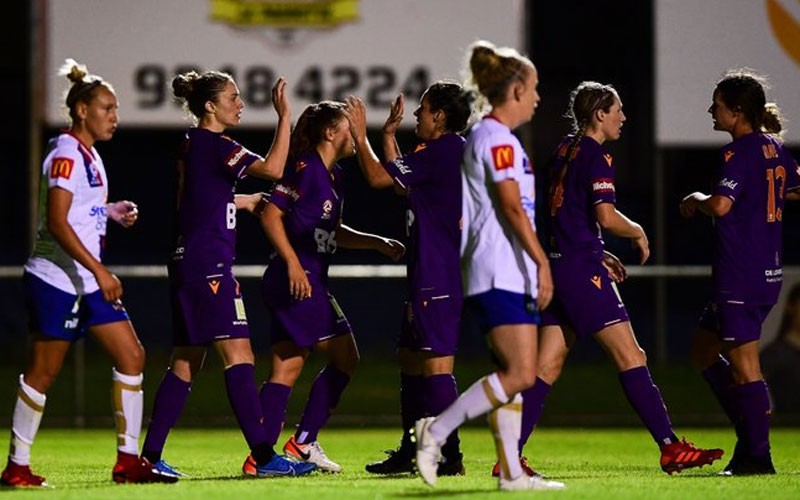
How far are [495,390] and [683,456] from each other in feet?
5.52

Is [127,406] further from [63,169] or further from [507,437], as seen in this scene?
[507,437]

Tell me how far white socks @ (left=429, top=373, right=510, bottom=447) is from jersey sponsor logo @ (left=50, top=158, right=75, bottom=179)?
2.07 metres

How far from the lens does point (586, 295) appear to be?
8.54 metres

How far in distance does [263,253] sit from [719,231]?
19122 mm

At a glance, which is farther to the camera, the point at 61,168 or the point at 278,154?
the point at 278,154

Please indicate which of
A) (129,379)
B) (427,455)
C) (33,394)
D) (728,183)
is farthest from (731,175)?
(33,394)

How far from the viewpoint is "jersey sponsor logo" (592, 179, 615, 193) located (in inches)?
336

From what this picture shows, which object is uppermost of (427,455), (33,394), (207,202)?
(207,202)

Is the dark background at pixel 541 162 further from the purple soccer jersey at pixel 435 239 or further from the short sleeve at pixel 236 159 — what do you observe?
the short sleeve at pixel 236 159

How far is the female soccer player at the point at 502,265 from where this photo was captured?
7.27 metres

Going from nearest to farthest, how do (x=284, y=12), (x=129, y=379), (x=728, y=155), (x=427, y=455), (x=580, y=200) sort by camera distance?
(x=427, y=455), (x=129, y=379), (x=580, y=200), (x=728, y=155), (x=284, y=12)

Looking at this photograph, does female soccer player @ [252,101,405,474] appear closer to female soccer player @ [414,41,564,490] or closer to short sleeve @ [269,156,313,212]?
short sleeve @ [269,156,313,212]

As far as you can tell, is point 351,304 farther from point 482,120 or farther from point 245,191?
point 482,120

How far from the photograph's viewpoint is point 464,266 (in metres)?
7.45
